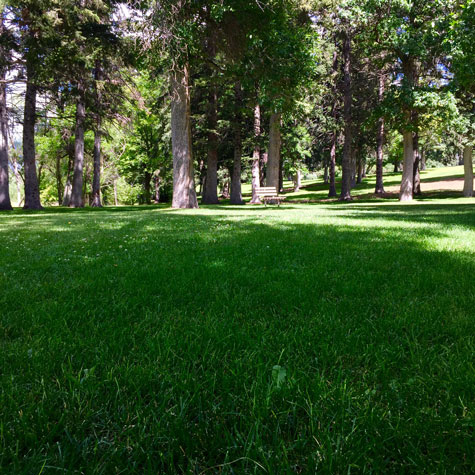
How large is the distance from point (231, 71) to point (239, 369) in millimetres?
15826

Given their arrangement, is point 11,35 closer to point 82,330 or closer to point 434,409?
point 82,330

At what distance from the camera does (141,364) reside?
6.00ft

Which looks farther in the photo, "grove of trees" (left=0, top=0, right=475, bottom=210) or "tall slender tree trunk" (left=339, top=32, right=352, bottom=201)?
"tall slender tree trunk" (left=339, top=32, right=352, bottom=201)

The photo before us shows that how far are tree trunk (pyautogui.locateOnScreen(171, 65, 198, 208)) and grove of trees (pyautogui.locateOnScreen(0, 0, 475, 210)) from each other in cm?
5

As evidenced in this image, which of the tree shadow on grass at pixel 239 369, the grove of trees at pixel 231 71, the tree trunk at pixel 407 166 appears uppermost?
the grove of trees at pixel 231 71

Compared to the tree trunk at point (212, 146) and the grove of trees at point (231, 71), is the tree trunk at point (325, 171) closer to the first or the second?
the grove of trees at point (231, 71)

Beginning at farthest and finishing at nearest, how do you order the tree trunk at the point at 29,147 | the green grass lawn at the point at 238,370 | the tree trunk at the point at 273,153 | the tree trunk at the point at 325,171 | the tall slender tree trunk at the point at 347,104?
the tree trunk at the point at 325,171
the tall slender tree trunk at the point at 347,104
the tree trunk at the point at 273,153
the tree trunk at the point at 29,147
the green grass lawn at the point at 238,370

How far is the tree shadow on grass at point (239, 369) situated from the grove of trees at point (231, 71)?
36.6ft

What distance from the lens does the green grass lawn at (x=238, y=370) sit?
1.22 meters

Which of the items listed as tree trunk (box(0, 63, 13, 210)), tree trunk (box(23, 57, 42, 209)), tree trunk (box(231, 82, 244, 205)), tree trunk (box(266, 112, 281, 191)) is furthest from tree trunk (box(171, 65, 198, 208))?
tree trunk (box(0, 63, 13, 210))

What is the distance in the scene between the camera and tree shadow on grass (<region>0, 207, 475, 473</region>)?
1.23 metres

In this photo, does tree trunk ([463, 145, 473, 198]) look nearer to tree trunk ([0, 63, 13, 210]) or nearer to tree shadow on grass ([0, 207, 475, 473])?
tree shadow on grass ([0, 207, 475, 473])

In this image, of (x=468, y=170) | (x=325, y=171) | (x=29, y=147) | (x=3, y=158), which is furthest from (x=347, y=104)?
(x=3, y=158)

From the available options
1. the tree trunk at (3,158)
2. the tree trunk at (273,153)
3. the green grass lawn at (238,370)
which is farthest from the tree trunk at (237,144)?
the green grass lawn at (238,370)
